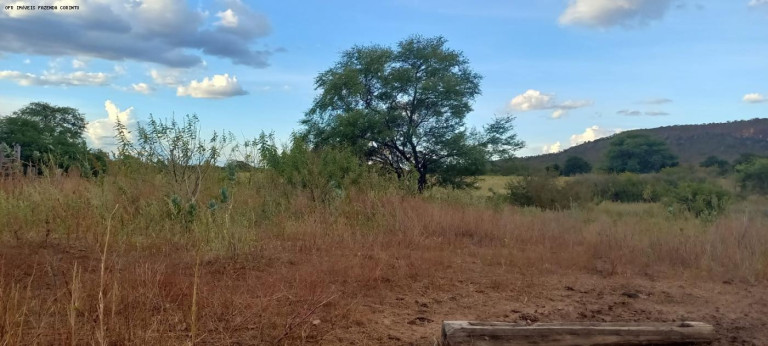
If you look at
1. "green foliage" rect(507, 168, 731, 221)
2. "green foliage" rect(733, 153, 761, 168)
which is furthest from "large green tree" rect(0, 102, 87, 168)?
"green foliage" rect(733, 153, 761, 168)

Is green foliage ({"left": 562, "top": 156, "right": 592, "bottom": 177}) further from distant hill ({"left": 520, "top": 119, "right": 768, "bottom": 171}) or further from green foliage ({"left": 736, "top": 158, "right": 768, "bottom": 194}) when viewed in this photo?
green foliage ({"left": 736, "top": 158, "right": 768, "bottom": 194})

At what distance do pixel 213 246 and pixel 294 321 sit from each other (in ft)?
8.30

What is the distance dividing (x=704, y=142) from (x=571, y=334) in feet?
186

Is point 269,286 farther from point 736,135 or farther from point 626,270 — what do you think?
point 736,135

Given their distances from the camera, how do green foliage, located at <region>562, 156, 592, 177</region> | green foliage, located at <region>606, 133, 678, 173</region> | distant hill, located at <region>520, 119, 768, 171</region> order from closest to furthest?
green foliage, located at <region>606, 133, 678, 173</region>
green foliage, located at <region>562, 156, 592, 177</region>
distant hill, located at <region>520, 119, 768, 171</region>

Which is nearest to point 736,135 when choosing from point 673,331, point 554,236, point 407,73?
point 407,73

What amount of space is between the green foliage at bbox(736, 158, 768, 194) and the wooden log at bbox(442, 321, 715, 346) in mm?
28075

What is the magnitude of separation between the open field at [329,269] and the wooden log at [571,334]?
1.46ft

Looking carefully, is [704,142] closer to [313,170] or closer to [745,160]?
[745,160]

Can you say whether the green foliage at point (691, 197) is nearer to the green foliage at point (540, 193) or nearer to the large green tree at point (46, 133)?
the green foliage at point (540, 193)

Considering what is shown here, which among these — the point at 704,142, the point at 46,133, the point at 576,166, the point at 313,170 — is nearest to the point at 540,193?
the point at 313,170

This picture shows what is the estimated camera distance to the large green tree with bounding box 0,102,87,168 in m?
10.5

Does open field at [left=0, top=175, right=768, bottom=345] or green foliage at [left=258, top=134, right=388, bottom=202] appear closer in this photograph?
open field at [left=0, top=175, right=768, bottom=345]

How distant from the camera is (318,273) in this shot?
6035 millimetres
